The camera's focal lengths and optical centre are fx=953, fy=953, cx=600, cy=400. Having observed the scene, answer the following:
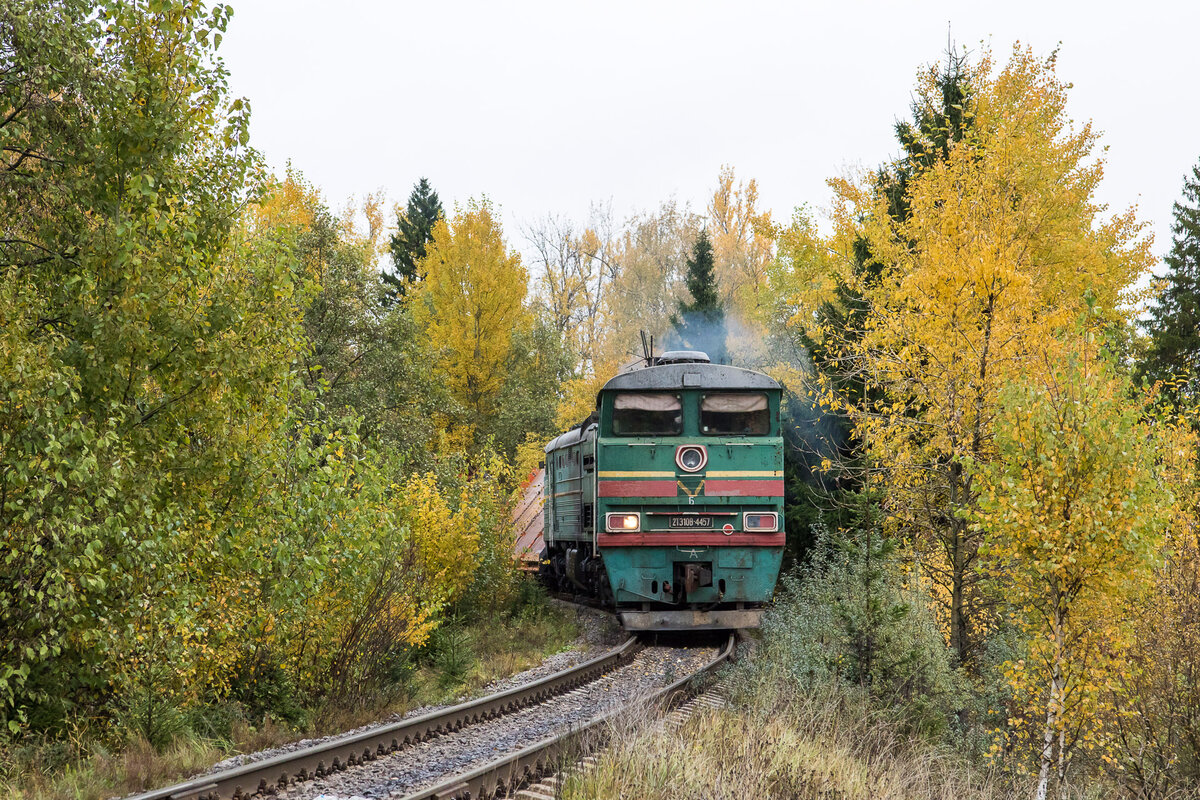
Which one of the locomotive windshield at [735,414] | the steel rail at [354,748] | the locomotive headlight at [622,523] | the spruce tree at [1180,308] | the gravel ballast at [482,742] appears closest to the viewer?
the steel rail at [354,748]

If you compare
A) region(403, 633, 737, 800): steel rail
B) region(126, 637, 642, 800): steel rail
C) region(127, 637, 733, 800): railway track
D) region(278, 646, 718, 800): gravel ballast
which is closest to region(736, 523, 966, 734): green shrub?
region(127, 637, 733, 800): railway track

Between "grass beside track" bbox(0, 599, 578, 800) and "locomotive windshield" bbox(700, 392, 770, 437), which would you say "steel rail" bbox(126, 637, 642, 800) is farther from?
"locomotive windshield" bbox(700, 392, 770, 437)

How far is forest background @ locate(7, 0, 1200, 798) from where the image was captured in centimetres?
594

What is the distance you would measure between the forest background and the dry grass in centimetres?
62

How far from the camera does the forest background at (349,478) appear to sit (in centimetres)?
594

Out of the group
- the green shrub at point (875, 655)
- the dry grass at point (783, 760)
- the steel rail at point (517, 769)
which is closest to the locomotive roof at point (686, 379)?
the green shrub at point (875, 655)

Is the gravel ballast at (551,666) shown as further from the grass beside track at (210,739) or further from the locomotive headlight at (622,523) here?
the locomotive headlight at (622,523)

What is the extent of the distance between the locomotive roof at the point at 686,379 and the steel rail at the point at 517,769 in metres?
5.83

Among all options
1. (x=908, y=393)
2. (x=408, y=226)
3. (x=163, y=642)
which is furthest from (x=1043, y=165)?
(x=408, y=226)

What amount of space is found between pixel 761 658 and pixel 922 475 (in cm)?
293

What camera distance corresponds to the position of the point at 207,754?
22.3 ft

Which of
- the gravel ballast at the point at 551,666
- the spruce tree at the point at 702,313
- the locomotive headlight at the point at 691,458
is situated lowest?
the gravel ballast at the point at 551,666

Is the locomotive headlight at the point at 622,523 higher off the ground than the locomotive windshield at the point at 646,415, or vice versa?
the locomotive windshield at the point at 646,415

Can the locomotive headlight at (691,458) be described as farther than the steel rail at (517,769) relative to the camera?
Yes
